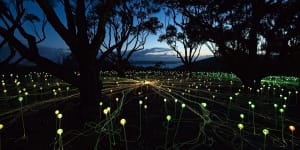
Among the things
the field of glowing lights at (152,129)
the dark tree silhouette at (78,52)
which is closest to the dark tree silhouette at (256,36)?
the field of glowing lights at (152,129)

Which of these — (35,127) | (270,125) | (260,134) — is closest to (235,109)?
(270,125)

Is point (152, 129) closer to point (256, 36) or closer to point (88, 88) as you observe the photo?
point (88, 88)

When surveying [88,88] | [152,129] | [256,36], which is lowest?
[152,129]

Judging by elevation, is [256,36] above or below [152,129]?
above

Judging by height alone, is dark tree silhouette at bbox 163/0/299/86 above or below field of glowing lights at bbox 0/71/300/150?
above

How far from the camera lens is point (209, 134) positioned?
13.6 feet

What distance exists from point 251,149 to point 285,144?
71cm

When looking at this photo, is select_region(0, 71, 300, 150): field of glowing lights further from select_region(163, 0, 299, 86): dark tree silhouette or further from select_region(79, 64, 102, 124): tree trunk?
select_region(163, 0, 299, 86): dark tree silhouette

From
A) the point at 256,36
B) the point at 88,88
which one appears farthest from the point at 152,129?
the point at 256,36

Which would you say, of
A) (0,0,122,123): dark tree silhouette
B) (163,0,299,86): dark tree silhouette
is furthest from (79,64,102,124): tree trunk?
(163,0,299,86): dark tree silhouette

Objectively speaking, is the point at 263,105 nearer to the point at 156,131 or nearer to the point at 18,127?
the point at 156,131

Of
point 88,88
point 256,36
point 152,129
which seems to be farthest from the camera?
point 256,36

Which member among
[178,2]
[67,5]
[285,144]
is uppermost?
[178,2]

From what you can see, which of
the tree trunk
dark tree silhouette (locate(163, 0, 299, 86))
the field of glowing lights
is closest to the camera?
the field of glowing lights
